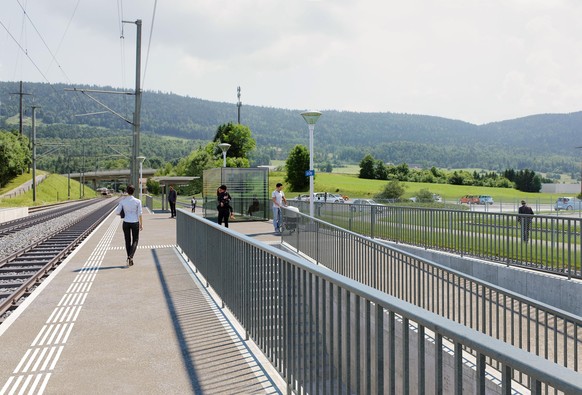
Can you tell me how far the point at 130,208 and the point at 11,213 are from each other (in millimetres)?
27332

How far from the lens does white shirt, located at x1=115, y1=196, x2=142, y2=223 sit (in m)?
11.9

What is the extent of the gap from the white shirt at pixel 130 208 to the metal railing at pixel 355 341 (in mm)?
6233

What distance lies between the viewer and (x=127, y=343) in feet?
19.3

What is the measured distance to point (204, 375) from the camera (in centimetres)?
480

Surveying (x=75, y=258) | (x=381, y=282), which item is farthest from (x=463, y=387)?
(x=75, y=258)

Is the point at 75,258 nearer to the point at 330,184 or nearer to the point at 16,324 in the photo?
the point at 16,324

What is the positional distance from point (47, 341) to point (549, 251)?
828 centimetres

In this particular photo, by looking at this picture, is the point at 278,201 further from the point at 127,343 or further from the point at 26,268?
the point at 127,343

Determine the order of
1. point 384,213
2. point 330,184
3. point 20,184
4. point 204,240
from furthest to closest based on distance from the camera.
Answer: point 330,184 → point 20,184 → point 384,213 → point 204,240

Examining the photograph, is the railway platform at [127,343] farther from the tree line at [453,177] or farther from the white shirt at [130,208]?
the tree line at [453,177]

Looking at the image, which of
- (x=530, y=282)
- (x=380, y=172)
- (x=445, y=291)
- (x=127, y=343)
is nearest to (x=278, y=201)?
(x=445, y=291)

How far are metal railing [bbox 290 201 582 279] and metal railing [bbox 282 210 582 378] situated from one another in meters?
1.38

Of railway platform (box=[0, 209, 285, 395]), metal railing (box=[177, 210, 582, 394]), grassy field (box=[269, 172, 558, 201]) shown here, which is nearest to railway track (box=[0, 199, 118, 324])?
railway platform (box=[0, 209, 285, 395])

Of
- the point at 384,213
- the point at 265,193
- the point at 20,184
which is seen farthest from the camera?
the point at 20,184
